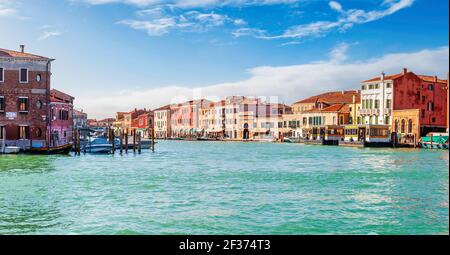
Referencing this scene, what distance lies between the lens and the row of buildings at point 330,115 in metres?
28.2

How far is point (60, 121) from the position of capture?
20.5 metres

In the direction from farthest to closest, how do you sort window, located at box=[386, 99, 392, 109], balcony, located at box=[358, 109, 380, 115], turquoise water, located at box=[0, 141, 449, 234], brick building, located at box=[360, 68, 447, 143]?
balcony, located at box=[358, 109, 380, 115] < window, located at box=[386, 99, 392, 109] < brick building, located at box=[360, 68, 447, 143] < turquoise water, located at box=[0, 141, 449, 234]

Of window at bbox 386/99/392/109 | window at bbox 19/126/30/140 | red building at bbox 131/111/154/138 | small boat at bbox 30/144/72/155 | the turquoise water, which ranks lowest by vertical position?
the turquoise water

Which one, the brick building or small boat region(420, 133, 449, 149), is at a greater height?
the brick building

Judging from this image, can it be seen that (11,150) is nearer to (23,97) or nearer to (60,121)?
(23,97)

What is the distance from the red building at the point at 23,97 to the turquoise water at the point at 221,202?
6.03 m

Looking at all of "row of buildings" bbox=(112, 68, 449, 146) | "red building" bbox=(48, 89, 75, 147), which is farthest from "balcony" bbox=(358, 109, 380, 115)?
"red building" bbox=(48, 89, 75, 147)

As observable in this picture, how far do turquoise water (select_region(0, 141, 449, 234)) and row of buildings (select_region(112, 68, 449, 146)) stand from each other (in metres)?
17.4

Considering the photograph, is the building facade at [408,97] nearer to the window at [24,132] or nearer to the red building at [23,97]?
the red building at [23,97]

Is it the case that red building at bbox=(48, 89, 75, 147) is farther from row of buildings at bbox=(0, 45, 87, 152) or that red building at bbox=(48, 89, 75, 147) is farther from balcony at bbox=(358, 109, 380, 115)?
balcony at bbox=(358, 109, 380, 115)

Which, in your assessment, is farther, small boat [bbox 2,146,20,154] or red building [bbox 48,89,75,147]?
red building [bbox 48,89,75,147]

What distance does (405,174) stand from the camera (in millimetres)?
11609

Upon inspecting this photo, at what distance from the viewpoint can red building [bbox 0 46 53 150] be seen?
1728cm
